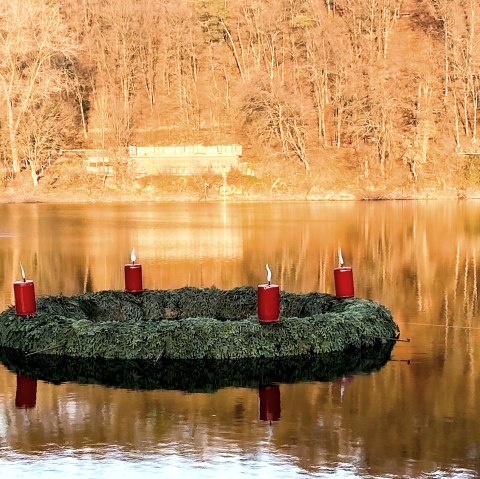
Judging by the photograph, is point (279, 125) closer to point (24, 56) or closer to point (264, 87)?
point (264, 87)

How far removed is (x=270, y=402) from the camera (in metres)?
13.6

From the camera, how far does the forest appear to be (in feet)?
272

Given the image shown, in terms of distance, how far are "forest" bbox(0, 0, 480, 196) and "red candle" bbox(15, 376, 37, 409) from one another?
219ft

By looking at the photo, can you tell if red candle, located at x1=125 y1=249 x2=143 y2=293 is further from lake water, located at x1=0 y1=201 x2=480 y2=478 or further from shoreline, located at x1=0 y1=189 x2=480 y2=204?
shoreline, located at x1=0 y1=189 x2=480 y2=204

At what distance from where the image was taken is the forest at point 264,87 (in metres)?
83.0

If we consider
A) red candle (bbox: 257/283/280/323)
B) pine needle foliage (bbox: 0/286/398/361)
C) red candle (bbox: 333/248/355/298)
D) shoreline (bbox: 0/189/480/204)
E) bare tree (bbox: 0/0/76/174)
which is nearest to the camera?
red candle (bbox: 257/283/280/323)

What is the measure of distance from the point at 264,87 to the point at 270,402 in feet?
239

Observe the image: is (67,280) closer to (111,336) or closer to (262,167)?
(111,336)

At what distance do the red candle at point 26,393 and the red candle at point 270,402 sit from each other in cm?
351

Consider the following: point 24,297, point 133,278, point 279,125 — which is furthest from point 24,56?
point 24,297

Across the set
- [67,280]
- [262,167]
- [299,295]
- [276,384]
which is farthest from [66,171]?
[276,384]

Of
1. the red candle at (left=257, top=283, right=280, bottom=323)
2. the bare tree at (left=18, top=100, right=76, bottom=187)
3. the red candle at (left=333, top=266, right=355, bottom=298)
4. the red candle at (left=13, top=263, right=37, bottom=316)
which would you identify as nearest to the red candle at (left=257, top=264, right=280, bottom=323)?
the red candle at (left=257, top=283, right=280, bottom=323)

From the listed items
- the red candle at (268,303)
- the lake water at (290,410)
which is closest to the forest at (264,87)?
the lake water at (290,410)

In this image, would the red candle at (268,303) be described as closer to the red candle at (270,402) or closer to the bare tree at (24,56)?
the red candle at (270,402)
